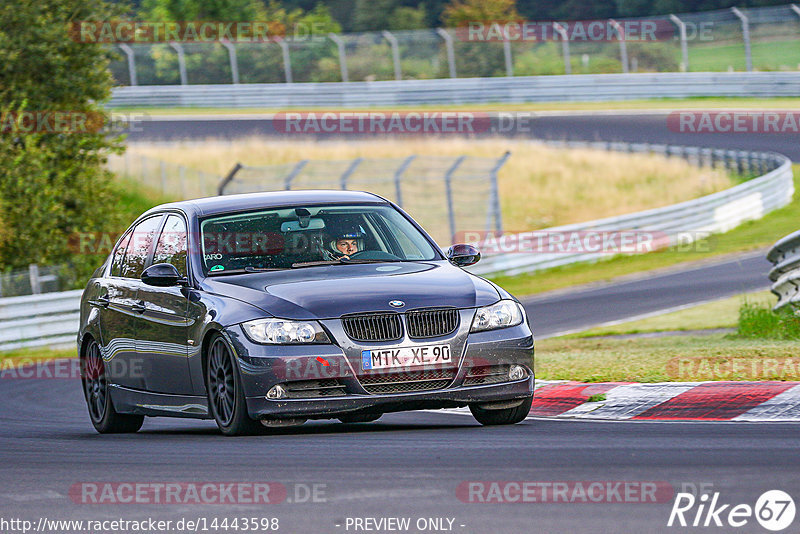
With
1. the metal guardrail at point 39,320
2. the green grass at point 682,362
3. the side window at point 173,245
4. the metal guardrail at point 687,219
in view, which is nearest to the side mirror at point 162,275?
the side window at point 173,245

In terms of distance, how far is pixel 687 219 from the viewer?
28766mm

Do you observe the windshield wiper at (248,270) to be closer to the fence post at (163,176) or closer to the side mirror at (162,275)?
the side mirror at (162,275)

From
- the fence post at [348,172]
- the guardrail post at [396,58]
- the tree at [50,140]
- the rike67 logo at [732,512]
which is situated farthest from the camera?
the guardrail post at [396,58]

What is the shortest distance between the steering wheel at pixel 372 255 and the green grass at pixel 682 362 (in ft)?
6.80

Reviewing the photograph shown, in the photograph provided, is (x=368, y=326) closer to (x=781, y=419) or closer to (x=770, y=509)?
(x=781, y=419)

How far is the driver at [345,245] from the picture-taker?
9.03 meters

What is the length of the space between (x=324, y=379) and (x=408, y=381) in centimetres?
49

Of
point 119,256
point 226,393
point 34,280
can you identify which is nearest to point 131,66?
point 34,280

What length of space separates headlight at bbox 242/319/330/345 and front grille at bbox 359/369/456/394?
1.16 ft

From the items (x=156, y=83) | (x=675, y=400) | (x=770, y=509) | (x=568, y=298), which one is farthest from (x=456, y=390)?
(x=156, y=83)

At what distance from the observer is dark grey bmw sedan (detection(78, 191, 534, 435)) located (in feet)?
26.1

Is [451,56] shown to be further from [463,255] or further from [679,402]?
[679,402]

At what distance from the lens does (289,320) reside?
26.1ft

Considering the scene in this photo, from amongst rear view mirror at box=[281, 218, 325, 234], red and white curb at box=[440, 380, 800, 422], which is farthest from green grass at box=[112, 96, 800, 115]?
rear view mirror at box=[281, 218, 325, 234]
